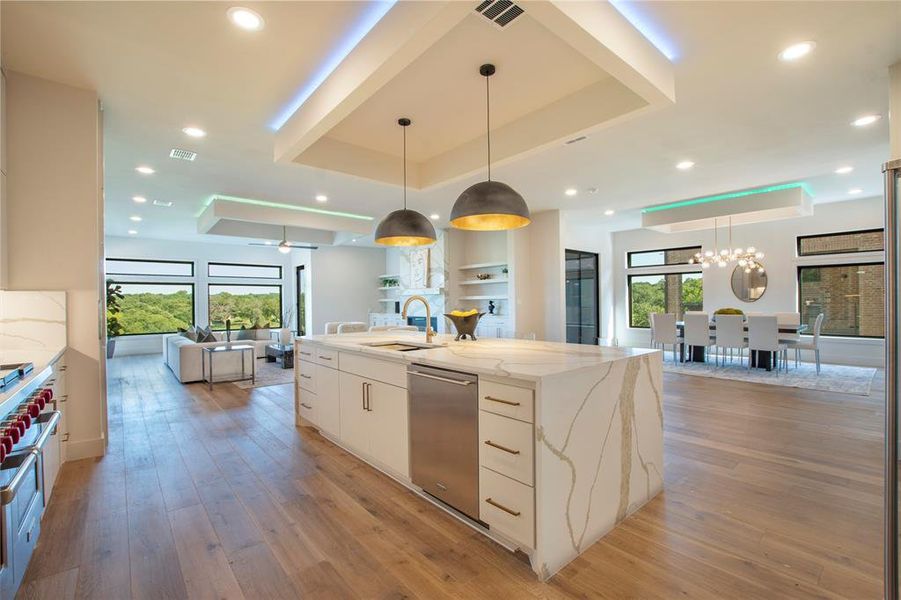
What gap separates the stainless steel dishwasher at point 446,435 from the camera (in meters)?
2.21

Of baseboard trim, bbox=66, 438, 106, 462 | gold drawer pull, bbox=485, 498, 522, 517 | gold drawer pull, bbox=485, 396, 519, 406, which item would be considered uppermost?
gold drawer pull, bbox=485, 396, 519, 406

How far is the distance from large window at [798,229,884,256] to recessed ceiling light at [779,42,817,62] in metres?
6.68

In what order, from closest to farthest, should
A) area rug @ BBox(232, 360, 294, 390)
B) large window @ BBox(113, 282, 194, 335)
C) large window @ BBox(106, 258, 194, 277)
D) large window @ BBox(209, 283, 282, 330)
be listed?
area rug @ BBox(232, 360, 294, 390)
large window @ BBox(106, 258, 194, 277)
large window @ BBox(113, 282, 194, 335)
large window @ BBox(209, 283, 282, 330)

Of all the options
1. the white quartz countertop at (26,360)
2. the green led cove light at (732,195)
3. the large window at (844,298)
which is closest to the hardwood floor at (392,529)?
the white quartz countertop at (26,360)

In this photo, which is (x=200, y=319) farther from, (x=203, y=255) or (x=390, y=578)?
(x=390, y=578)

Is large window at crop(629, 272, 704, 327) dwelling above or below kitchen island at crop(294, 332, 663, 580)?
above

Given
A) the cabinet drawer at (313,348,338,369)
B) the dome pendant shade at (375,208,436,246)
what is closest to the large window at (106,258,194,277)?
the cabinet drawer at (313,348,338,369)

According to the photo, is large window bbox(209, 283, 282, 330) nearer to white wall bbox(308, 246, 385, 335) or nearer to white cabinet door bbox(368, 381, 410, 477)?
white wall bbox(308, 246, 385, 335)

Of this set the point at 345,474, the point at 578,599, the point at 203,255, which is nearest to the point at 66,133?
the point at 345,474

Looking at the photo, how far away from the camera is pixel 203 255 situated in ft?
35.9

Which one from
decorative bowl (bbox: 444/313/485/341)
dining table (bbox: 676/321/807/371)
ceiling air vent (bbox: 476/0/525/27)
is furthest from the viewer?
dining table (bbox: 676/321/807/371)

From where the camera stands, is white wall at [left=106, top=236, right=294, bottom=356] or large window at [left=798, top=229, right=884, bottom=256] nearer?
large window at [left=798, top=229, right=884, bottom=256]

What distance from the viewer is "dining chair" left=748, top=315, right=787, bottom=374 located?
661 centimetres

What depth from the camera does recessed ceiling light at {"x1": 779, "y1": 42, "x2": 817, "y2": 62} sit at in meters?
2.70
